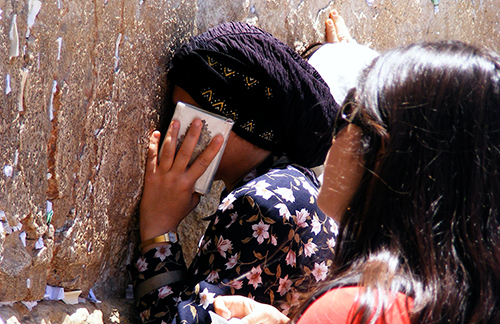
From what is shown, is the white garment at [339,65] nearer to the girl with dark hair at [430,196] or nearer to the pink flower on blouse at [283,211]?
the pink flower on blouse at [283,211]

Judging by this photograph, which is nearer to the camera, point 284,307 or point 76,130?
point 76,130

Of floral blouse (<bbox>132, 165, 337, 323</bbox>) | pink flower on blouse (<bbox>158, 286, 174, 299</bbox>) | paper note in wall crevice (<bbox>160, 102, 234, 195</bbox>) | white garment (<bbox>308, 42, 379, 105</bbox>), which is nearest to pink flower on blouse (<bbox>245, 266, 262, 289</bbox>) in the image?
floral blouse (<bbox>132, 165, 337, 323</bbox>)

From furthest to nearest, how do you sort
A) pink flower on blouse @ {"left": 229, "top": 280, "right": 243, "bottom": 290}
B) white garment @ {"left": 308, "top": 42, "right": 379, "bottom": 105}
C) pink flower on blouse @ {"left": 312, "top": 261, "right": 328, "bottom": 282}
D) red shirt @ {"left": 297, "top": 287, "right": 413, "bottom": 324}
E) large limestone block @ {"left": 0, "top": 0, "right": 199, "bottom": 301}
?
white garment @ {"left": 308, "top": 42, "right": 379, "bottom": 105} → pink flower on blouse @ {"left": 312, "top": 261, "right": 328, "bottom": 282} → pink flower on blouse @ {"left": 229, "top": 280, "right": 243, "bottom": 290} → large limestone block @ {"left": 0, "top": 0, "right": 199, "bottom": 301} → red shirt @ {"left": 297, "top": 287, "right": 413, "bottom": 324}

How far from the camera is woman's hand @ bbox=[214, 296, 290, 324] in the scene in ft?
3.93

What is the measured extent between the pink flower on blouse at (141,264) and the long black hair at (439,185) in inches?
30.3

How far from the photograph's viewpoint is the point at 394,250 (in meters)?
0.87

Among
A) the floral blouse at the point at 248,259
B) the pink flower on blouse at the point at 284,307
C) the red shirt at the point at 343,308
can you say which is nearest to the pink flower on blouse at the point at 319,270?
the floral blouse at the point at 248,259

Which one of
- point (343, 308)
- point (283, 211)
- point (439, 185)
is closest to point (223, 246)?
point (283, 211)

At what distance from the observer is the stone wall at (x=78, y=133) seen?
1.10 m

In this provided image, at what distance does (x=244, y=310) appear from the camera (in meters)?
1.22

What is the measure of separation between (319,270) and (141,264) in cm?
54

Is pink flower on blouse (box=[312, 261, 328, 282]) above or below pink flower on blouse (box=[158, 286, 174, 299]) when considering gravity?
above

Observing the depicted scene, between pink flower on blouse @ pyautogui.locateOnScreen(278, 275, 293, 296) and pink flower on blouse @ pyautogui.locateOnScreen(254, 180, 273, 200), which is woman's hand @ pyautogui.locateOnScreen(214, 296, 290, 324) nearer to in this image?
pink flower on blouse @ pyautogui.locateOnScreen(278, 275, 293, 296)

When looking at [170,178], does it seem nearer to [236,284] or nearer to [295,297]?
[236,284]
